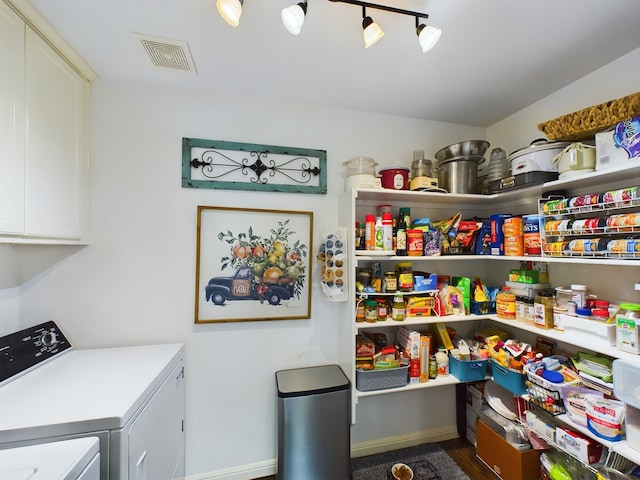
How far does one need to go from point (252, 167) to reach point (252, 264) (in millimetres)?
617

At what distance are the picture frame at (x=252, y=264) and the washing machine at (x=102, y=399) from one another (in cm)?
36

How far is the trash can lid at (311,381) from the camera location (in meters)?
1.41

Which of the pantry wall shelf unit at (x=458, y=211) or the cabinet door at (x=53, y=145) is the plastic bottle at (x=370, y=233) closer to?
the pantry wall shelf unit at (x=458, y=211)

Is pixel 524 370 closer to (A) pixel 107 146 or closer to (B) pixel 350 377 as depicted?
(B) pixel 350 377

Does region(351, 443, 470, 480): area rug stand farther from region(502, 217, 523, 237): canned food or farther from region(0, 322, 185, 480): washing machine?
region(502, 217, 523, 237): canned food

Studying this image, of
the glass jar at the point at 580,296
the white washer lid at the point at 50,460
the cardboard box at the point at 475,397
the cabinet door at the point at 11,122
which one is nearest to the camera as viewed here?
the white washer lid at the point at 50,460

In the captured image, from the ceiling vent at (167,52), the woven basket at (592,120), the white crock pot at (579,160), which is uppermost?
the ceiling vent at (167,52)

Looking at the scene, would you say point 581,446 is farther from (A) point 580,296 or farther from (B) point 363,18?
(B) point 363,18

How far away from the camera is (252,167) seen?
1.63 meters

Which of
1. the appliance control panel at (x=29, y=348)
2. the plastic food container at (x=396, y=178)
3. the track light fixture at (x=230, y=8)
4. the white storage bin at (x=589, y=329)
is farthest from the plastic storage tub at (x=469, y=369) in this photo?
the appliance control panel at (x=29, y=348)

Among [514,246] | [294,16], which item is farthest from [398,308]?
[294,16]

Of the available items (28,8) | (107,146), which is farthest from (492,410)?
(28,8)

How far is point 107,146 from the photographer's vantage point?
57.4 inches

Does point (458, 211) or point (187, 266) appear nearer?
point (187, 266)
